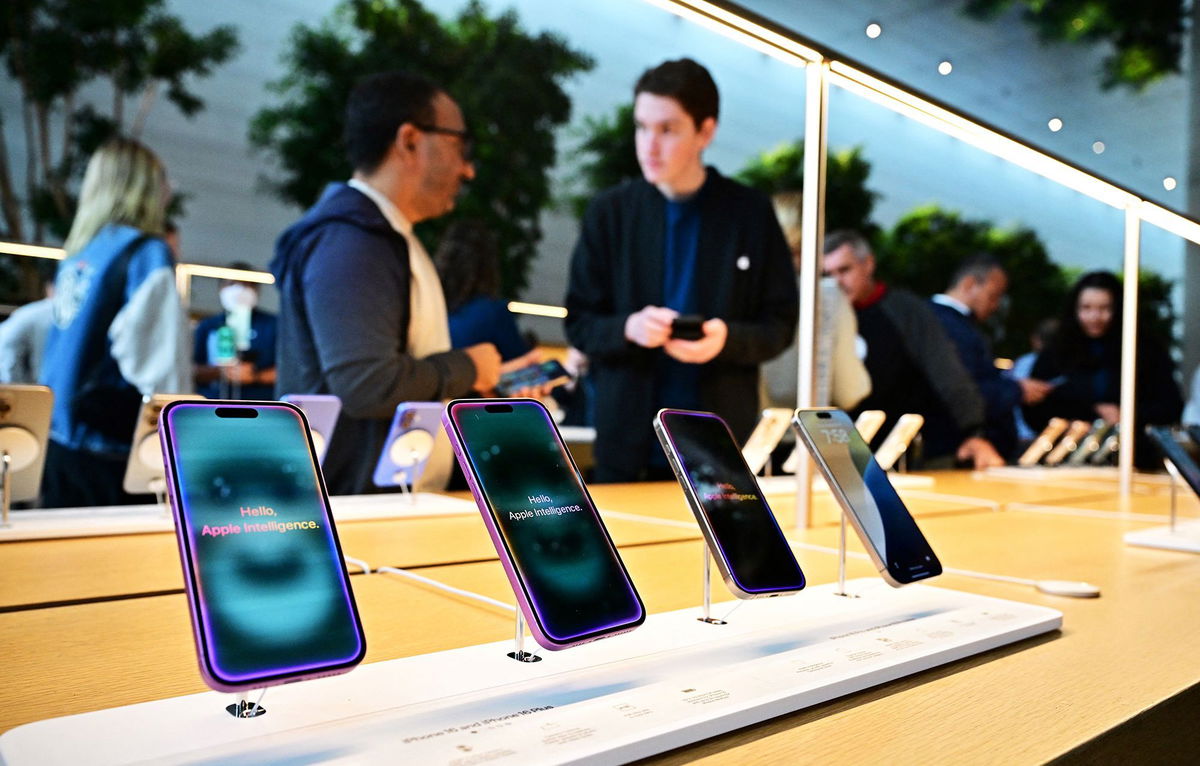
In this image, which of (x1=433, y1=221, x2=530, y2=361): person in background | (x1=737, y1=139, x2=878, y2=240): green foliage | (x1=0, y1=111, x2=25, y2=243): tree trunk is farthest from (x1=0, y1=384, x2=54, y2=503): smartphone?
(x1=737, y1=139, x2=878, y2=240): green foliage

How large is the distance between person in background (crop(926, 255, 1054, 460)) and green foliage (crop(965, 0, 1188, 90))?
4.08 m

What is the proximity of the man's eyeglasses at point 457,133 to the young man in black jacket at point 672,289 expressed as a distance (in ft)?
1.83

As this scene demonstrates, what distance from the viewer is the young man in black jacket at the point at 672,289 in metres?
3.54

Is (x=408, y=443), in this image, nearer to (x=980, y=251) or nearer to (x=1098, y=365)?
(x=1098, y=365)

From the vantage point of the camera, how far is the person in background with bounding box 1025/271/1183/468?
17.1ft

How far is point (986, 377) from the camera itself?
5.07m

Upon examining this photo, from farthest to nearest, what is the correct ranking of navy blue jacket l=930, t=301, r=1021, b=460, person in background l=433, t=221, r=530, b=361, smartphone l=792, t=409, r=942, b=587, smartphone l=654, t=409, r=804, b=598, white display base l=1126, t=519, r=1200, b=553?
navy blue jacket l=930, t=301, r=1021, b=460 < person in background l=433, t=221, r=530, b=361 < white display base l=1126, t=519, r=1200, b=553 < smartphone l=792, t=409, r=942, b=587 < smartphone l=654, t=409, r=804, b=598

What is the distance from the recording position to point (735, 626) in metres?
0.96

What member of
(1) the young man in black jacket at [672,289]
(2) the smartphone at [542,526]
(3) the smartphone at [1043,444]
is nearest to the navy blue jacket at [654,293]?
(1) the young man in black jacket at [672,289]

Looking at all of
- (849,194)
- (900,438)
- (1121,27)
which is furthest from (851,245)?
(1121,27)

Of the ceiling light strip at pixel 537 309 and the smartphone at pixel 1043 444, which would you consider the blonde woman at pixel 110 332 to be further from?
the ceiling light strip at pixel 537 309

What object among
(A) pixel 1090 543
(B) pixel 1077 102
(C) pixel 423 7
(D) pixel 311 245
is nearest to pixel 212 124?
(C) pixel 423 7

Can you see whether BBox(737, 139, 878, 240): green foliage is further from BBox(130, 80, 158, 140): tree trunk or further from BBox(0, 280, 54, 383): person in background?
BBox(0, 280, 54, 383): person in background

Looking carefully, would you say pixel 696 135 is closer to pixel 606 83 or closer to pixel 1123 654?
pixel 1123 654
